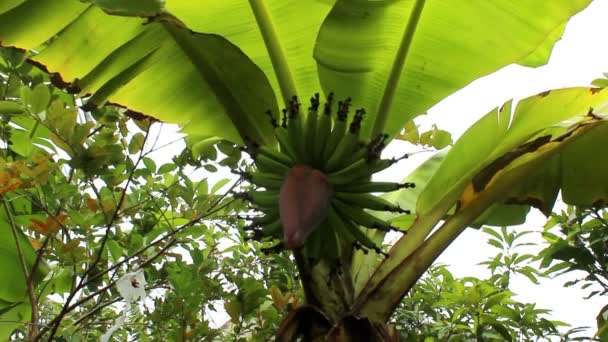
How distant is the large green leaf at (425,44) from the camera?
1.12m

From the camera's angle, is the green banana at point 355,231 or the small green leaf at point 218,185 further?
the small green leaf at point 218,185

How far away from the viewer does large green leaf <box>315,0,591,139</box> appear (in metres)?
1.12

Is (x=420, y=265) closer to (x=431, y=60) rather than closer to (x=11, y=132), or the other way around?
(x=431, y=60)

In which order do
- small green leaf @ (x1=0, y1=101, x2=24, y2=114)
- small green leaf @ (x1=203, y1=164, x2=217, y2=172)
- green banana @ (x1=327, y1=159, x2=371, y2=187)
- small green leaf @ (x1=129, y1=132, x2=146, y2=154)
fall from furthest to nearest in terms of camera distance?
small green leaf @ (x1=203, y1=164, x2=217, y2=172), small green leaf @ (x1=129, y1=132, x2=146, y2=154), small green leaf @ (x1=0, y1=101, x2=24, y2=114), green banana @ (x1=327, y1=159, x2=371, y2=187)

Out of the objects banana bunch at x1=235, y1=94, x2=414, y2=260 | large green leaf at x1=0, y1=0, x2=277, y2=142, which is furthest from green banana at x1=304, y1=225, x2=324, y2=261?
large green leaf at x1=0, y1=0, x2=277, y2=142

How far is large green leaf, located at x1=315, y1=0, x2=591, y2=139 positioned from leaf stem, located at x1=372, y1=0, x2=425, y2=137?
13 mm

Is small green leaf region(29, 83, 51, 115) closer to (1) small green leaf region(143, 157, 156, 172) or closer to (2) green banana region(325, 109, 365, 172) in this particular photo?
(1) small green leaf region(143, 157, 156, 172)

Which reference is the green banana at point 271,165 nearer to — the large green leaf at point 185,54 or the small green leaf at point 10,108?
the large green leaf at point 185,54

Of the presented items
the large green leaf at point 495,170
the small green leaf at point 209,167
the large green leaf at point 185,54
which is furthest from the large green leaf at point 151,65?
the small green leaf at point 209,167

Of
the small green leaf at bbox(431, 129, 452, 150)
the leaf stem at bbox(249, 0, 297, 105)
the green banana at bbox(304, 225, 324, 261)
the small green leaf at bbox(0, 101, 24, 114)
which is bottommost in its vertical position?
the green banana at bbox(304, 225, 324, 261)

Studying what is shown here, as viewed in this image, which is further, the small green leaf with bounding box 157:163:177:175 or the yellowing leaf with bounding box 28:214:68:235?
the small green leaf with bounding box 157:163:177:175

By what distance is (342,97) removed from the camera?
3.97 ft

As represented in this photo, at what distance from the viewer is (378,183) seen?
1077 millimetres

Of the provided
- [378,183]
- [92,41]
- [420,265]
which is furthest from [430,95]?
[92,41]
